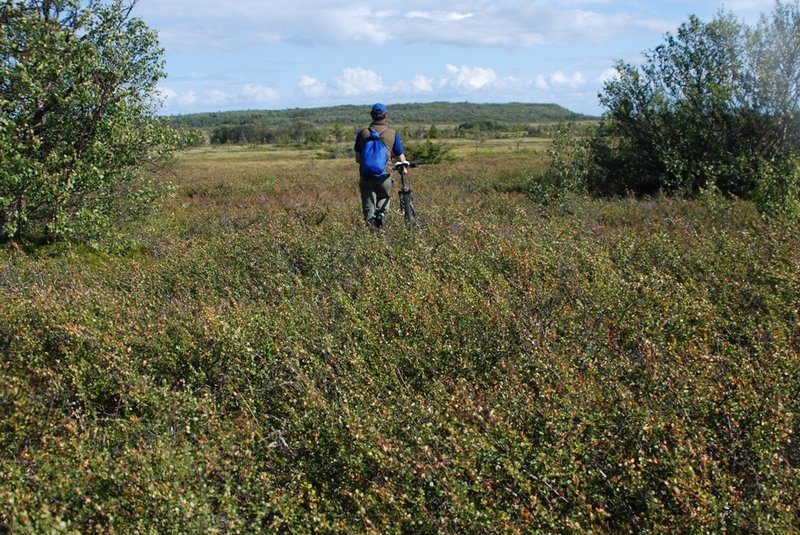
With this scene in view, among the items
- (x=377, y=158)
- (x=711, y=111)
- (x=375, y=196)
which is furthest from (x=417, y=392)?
(x=711, y=111)

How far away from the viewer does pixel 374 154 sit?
8.66 m

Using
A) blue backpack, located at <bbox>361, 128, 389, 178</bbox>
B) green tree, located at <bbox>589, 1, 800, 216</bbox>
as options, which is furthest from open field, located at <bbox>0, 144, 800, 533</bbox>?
green tree, located at <bbox>589, 1, 800, 216</bbox>

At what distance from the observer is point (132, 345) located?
4914 mm

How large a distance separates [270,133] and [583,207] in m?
89.9

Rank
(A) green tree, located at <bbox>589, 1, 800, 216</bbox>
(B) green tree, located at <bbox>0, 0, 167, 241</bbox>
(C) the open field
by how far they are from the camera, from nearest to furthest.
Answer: (C) the open field → (B) green tree, located at <bbox>0, 0, 167, 241</bbox> → (A) green tree, located at <bbox>589, 1, 800, 216</bbox>

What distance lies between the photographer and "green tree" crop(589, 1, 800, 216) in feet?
46.3

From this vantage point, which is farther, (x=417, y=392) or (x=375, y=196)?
(x=375, y=196)

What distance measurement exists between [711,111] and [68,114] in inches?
517

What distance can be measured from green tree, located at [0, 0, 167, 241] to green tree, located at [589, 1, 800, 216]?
32.8 feet

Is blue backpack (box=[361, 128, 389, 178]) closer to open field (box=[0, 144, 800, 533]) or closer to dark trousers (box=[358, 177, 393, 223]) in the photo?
dark trousers (box=[358, 177, 393, 223])

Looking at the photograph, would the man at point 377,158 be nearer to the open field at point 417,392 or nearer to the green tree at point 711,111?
the open field at point 417,392

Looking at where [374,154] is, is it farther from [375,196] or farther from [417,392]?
[417,392]

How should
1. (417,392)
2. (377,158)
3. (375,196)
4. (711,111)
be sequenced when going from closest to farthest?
(417,392), (377,158), (375,196), (711,111)

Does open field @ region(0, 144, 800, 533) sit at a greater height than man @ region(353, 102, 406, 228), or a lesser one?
lesser
